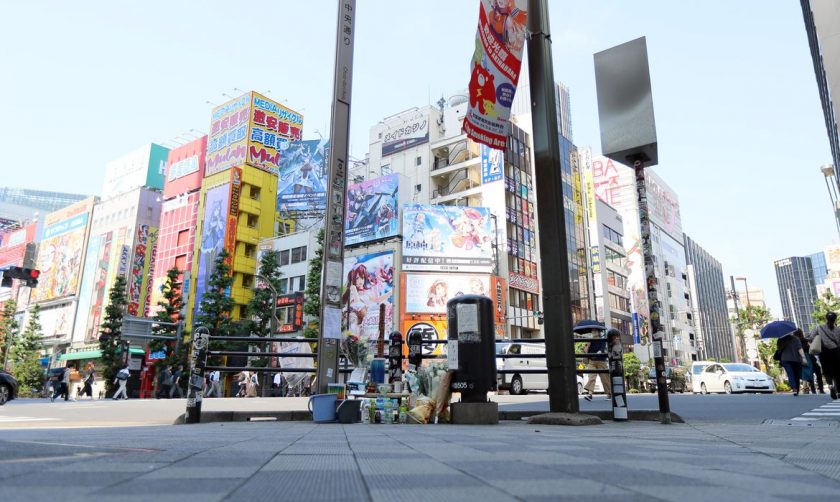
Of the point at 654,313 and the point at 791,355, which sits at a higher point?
the point at 654,313

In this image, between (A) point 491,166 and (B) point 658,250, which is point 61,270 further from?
(B) point 658,250

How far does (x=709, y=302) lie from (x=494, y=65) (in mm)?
124366

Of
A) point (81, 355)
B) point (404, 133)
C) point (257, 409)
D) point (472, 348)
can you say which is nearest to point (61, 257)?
point (81, 355)

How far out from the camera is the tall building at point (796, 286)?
6924 inches

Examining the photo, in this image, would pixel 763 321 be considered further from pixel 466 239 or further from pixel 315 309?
pixel 315 309

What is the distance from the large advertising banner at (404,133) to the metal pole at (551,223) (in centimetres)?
4785

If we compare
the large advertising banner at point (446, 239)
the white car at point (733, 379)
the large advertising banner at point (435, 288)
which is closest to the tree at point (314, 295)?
the large advertising banner at point (435, 288)

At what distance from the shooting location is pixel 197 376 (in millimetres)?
7418

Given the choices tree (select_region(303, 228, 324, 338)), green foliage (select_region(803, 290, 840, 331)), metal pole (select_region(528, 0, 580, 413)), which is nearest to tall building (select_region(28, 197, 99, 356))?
tree (select_region(303, 228, 324, 338))

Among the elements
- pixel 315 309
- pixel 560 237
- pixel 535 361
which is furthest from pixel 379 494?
pixel 315 309

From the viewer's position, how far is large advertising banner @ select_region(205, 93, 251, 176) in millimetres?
53031

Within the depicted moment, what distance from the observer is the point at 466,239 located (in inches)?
1699

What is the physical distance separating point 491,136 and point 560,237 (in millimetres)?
1680

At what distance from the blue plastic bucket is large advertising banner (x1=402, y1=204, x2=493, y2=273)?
34808 millimetres
